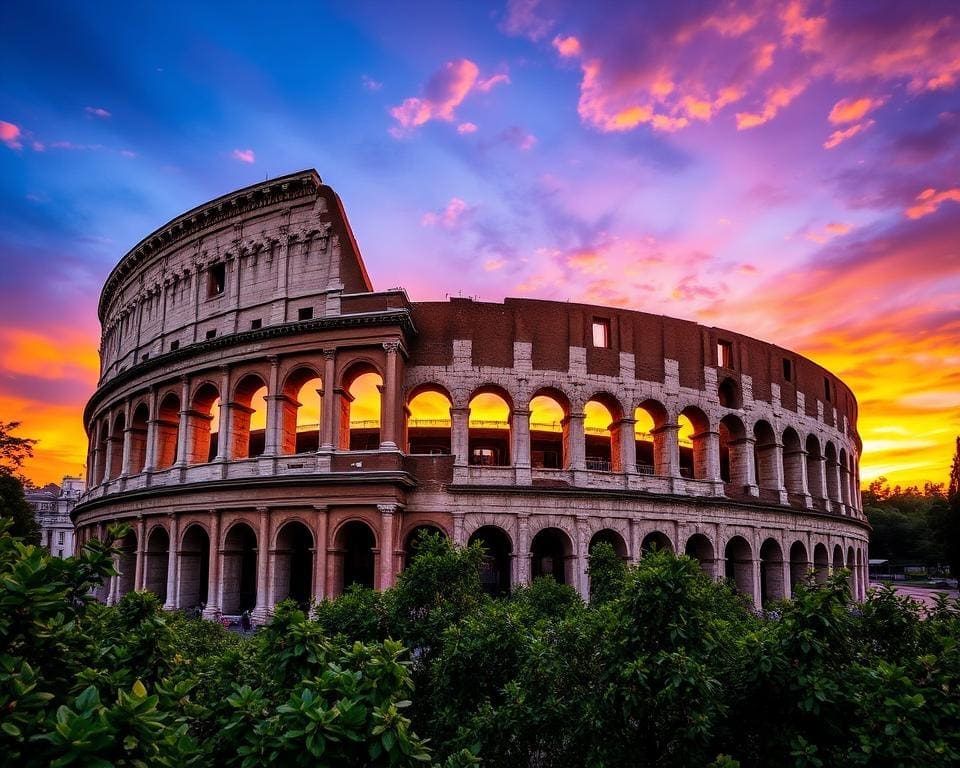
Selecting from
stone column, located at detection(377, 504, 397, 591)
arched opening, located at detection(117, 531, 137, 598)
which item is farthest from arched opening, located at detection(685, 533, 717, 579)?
arched opening, located at detection(117, 531, 137, 598)

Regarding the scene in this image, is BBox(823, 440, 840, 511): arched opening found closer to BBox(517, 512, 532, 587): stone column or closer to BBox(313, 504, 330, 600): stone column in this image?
BBox(517, 512, 532, 587): stone column

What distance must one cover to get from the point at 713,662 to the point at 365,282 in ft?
70.6

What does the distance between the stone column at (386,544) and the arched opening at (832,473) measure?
91.8 feet

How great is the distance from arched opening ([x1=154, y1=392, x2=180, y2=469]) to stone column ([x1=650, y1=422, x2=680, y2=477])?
22.4 meters

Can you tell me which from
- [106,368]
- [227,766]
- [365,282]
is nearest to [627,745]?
[227,766]

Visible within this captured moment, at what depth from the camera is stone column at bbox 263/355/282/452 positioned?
81.9ft

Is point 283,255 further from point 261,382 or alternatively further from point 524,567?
point 524,567

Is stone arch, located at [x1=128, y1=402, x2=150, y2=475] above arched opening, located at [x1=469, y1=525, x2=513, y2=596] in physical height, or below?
above

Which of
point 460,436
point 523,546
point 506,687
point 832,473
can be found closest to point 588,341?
point 460,436

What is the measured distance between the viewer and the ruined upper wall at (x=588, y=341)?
26250 millimetres

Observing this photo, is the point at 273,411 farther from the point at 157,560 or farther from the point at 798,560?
the point at 798,560

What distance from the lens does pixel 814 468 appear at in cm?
3619

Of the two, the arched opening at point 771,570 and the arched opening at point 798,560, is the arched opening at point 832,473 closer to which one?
the arched opening at point 798,560

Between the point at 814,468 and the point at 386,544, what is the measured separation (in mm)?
26183
